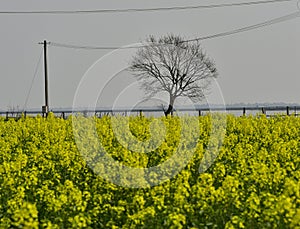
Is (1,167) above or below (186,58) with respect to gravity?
below

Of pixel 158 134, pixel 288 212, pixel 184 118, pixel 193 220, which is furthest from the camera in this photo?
pixel 184 118

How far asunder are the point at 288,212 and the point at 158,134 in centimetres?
1079

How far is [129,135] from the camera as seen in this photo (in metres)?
16.9

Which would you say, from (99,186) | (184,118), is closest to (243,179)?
(99,186)

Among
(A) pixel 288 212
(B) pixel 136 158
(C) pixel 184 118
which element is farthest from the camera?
(C) pixel 184 118

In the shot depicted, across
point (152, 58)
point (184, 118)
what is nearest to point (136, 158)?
point (184, 118)

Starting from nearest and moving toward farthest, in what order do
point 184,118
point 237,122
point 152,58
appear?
point 237,122 → point 184,118 → point 152,58

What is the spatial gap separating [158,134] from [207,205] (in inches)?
384

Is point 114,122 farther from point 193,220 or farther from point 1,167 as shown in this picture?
point 193,220

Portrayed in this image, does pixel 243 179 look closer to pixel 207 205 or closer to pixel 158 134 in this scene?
pixel 207 205

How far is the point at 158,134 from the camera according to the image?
16531 mm

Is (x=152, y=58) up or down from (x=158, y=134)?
up

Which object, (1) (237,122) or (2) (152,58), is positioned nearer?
(1) (237,122)

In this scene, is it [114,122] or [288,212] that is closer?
[288,212]
